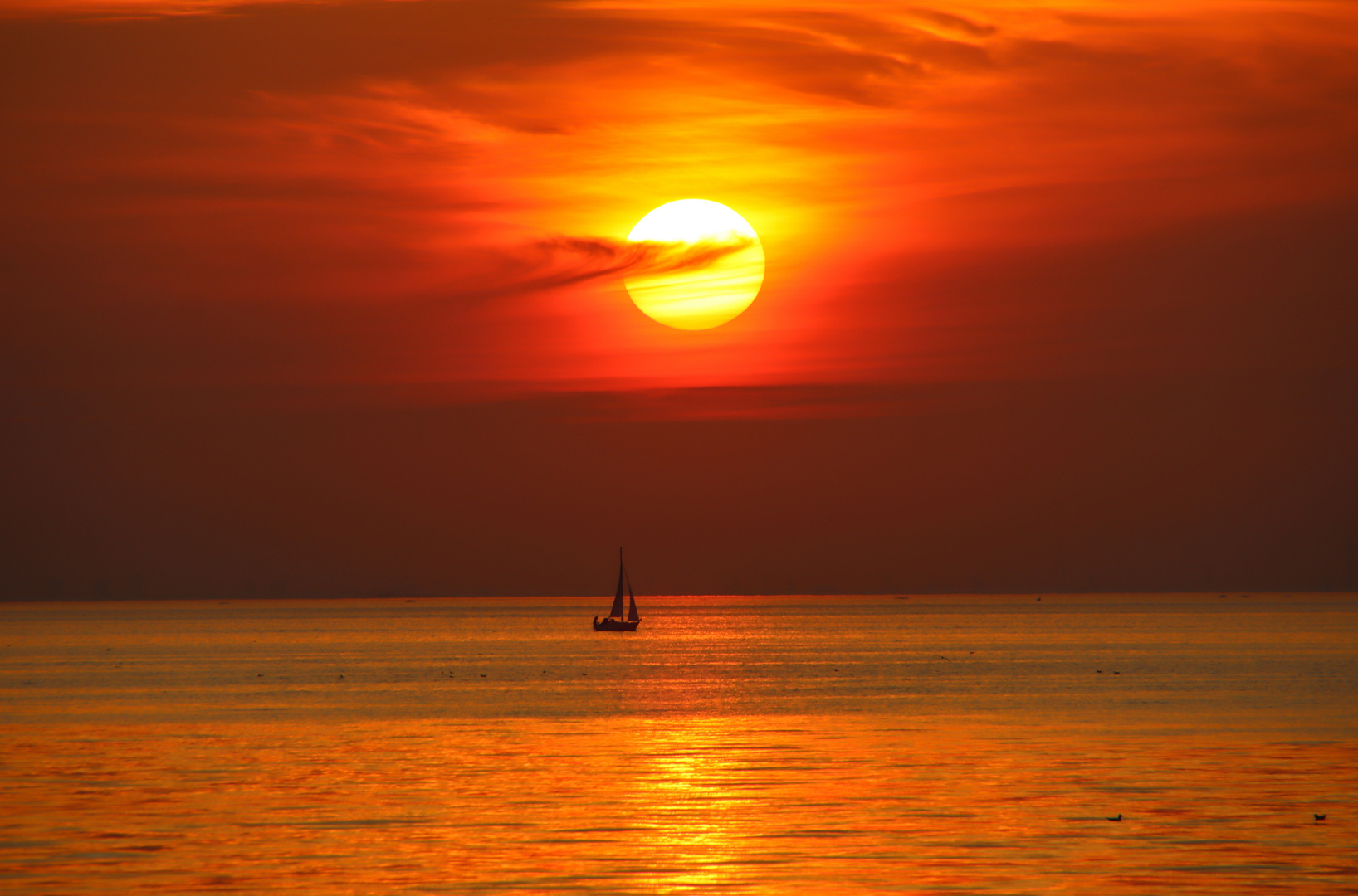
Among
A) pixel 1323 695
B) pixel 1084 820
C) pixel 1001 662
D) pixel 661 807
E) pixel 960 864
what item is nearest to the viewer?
pixel 960 864

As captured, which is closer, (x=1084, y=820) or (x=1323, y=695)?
(x=1084, y=820)

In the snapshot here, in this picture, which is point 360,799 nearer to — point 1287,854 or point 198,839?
point 198,839

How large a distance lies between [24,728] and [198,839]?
39801mm

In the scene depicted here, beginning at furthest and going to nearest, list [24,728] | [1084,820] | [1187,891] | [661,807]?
[24,728] < [661,807] < [1084,820] < [1187,891]

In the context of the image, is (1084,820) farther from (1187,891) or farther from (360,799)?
(360,799)

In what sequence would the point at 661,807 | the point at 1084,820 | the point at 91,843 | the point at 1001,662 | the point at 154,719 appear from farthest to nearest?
1. the point at 1001,662
2. the point at 154,719
3. the point at 661,807
4. the point at 1084,820
5. the point at 91,843

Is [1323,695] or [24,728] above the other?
[1323,695]

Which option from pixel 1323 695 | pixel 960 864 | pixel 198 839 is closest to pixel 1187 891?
pixel 960 864

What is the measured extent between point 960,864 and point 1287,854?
26.0 feet

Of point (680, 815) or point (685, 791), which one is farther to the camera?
point (685, 791)

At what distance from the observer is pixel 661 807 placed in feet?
149

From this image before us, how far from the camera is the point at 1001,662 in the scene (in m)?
157

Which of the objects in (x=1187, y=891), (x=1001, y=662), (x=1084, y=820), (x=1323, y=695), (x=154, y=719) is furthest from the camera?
(x=1001, y=662)

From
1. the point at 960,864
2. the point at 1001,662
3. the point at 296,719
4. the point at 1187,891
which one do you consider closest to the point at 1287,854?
the point at 1187,891
